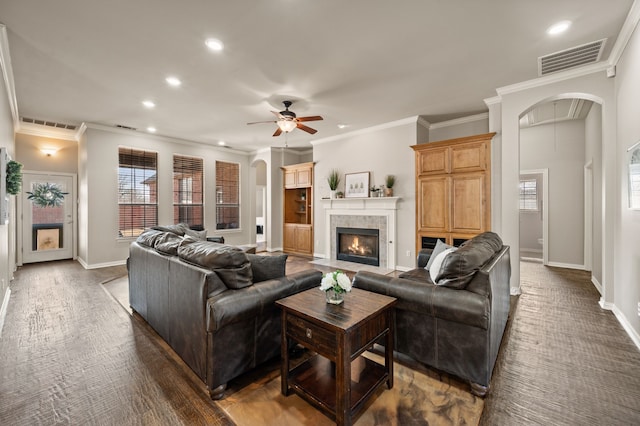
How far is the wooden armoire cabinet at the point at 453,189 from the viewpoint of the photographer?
14.8 ft

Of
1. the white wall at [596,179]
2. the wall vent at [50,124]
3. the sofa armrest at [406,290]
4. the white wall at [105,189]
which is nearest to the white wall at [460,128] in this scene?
the white wall at [596,179]

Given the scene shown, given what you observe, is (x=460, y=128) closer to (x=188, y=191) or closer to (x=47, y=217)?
(x=188, y=191)

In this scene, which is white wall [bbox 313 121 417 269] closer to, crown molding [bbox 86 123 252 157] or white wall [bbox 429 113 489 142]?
white wall [bbox 429 113 489 142]

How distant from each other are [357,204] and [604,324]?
414 cm

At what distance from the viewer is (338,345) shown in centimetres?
158

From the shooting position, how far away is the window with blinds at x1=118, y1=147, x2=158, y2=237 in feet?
20.6

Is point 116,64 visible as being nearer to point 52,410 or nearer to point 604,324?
point 52,410

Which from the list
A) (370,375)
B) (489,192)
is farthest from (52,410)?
(489,192)

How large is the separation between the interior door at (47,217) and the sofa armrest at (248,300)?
696 centimetres

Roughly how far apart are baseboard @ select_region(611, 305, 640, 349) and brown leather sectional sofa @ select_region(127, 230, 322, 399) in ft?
9.86

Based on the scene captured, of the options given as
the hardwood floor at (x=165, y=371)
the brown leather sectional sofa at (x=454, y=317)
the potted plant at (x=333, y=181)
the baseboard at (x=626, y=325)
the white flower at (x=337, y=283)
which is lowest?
the hardwood floor at (x=165, y=371)

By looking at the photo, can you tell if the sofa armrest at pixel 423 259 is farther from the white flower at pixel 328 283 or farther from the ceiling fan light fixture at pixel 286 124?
the ceiling fan light fixture at pixel 286 124

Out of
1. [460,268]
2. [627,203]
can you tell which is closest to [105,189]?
[460,268]

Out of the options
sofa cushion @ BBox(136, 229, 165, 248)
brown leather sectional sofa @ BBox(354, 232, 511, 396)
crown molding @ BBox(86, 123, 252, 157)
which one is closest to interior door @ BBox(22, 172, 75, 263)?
crown molding @ BBox(86, 123, 252, 157)
